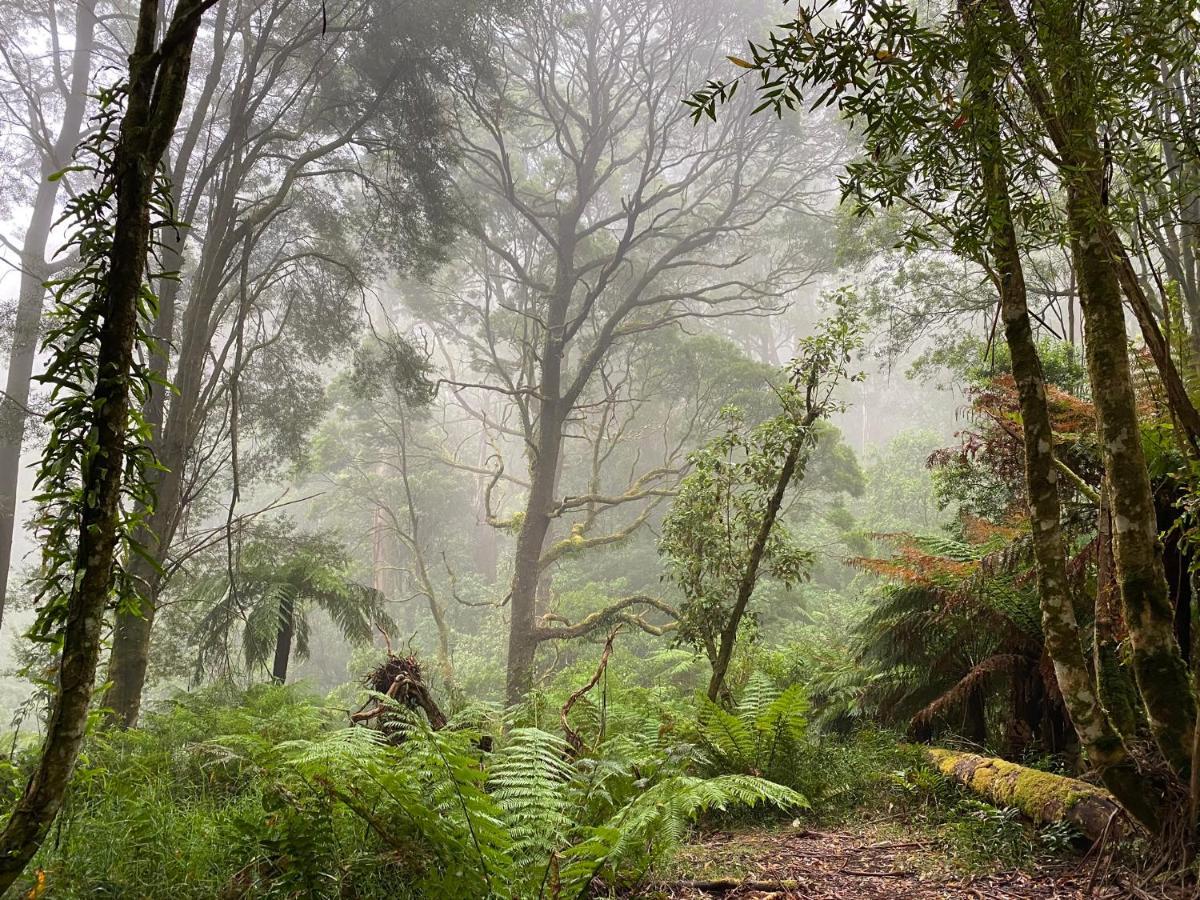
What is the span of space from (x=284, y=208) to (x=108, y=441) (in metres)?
6.81

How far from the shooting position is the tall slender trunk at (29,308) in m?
9.86

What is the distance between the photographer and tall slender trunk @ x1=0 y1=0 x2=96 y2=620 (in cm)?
986

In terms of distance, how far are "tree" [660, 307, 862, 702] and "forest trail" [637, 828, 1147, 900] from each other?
174 cm

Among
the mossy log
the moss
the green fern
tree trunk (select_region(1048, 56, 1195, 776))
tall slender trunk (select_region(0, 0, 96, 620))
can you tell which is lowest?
the mossy log

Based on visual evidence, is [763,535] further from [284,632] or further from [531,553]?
[531,553]

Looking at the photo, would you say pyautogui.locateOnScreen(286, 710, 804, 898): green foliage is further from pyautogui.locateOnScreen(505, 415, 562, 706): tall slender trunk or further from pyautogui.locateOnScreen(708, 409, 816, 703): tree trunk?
pyautogui.locateOnScreen(505, 415, 562, 706): tall slender trunk

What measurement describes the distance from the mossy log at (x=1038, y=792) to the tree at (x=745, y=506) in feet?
5.41

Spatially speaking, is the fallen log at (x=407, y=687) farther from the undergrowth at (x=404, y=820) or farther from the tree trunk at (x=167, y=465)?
the tree trunk at (x=167, y=465)

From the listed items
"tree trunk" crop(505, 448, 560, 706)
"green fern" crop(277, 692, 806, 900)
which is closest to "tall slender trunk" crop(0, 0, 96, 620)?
"tree trunk" crop(505, 448, 560, 706)

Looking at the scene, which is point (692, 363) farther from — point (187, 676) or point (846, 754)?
point (846, 754)

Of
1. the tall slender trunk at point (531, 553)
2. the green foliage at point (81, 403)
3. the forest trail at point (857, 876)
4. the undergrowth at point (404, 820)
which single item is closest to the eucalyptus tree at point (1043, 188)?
the forest trail at point (857, 876)

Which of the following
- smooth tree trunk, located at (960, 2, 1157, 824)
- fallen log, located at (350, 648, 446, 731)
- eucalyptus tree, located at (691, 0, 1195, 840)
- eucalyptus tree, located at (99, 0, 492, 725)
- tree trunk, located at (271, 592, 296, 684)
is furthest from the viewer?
tree trunk, located at (271, 592, 296, 684)

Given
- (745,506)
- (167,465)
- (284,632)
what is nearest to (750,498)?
(745,506)

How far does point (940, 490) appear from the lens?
8375 millimetres
